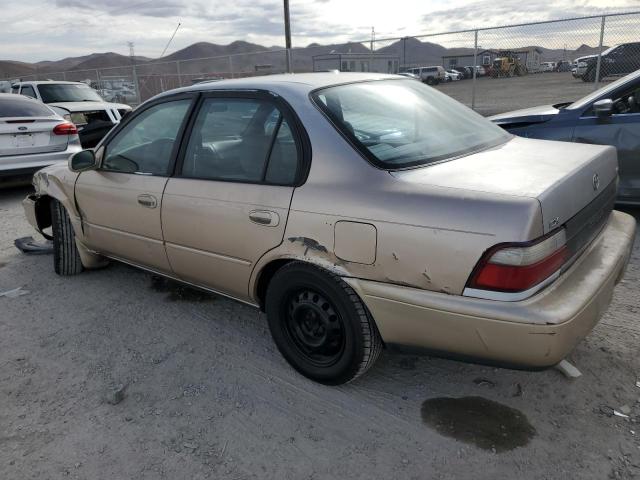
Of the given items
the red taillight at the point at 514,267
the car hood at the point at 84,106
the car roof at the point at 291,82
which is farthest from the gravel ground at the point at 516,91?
the red taillight at the point at 514,267

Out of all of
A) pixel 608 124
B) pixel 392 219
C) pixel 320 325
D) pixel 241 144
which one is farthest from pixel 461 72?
pixel 392 219

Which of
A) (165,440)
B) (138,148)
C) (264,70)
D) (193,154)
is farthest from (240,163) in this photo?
(264,70)

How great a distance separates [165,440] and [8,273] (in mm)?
3095

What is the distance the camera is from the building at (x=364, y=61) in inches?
607

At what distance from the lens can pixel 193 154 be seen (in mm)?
3164

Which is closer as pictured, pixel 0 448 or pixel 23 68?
pixel 0 448

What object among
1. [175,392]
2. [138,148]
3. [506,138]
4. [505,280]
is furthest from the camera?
[138,148]

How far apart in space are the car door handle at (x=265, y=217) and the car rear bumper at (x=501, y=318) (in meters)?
0.53

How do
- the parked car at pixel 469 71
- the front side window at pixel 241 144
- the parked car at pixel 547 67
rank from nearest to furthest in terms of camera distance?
the front side window at pixel 241 144, the parked car at pixel 469 71, the parked car at pixel 547 67

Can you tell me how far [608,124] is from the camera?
4871mm

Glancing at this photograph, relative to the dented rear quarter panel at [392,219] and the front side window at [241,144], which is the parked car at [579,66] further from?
the dented rear quarter panel at [392,219]

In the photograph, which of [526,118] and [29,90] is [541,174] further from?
[29,90]

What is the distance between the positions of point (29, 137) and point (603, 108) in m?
7.30

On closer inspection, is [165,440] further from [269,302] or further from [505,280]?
[505,280]
